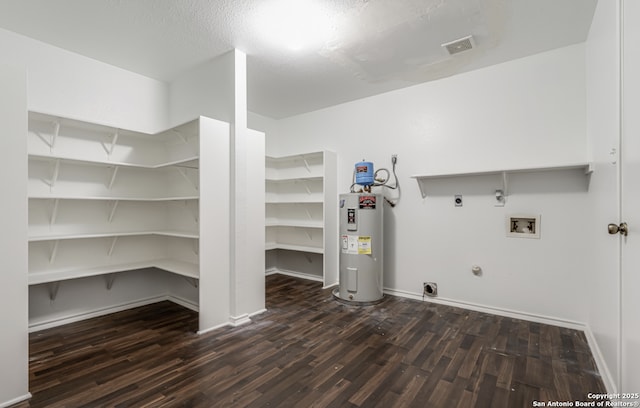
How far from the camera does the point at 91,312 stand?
316cm

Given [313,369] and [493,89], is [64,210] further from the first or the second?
[493,89]

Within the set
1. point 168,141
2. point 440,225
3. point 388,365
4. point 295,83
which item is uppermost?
point 295,83

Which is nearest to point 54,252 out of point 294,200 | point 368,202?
point 294,200

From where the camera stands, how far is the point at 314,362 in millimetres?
2273

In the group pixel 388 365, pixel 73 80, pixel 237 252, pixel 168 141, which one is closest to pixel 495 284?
pixel 388 365

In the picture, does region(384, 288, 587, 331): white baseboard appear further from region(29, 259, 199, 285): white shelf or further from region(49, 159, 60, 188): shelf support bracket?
region(49, 159, 60, 188): shelf support bracket

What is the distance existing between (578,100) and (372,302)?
2.99 metres

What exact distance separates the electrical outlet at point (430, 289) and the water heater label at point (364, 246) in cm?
83

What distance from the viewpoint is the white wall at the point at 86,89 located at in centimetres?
277

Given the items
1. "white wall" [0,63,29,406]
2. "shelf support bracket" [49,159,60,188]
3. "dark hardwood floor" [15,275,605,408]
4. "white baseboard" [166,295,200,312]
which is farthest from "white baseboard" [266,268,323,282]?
"white wall" [0,63,29,406]

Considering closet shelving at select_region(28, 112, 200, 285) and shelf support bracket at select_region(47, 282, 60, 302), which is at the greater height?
closet shelving at select_region(28, 112, 200, 285)

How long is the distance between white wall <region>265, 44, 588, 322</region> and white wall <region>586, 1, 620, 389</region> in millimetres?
194

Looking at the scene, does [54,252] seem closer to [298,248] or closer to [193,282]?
[193,282]

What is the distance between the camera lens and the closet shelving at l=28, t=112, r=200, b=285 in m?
2.81
